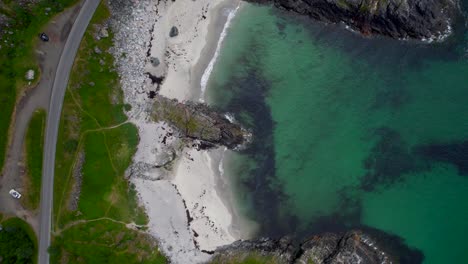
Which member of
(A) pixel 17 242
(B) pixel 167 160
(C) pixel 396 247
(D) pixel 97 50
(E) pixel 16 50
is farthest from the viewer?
(C) pixel 396 247

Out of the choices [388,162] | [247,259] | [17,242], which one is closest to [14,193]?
[17,242]

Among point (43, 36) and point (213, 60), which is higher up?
point (213, 60)

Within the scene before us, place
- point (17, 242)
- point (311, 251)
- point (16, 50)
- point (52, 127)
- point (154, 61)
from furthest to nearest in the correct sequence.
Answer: point (154, 61), point (311, 251), point (52, 127), point (16, 50), point (17, 242)

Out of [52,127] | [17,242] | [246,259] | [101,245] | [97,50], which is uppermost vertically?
[97,50]

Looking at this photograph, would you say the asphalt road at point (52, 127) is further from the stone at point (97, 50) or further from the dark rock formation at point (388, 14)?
the dark rock formation at point (388, 14)

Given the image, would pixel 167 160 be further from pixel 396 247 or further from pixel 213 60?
pixel 396 247

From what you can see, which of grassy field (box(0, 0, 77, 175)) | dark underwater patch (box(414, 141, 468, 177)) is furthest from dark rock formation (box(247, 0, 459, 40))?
grassy field (box(0, 0, 77, 175))

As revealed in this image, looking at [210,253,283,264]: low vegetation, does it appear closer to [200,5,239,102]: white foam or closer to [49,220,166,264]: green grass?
[49,220,166,264]: green grass

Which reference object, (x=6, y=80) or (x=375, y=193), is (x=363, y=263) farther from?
(x=6, y=80)
